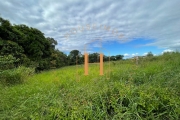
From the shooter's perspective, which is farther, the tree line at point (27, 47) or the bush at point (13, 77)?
the tree line at point (27, 47)

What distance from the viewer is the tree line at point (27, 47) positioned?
5.85m

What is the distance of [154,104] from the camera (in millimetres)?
1419

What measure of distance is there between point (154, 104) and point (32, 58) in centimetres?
792

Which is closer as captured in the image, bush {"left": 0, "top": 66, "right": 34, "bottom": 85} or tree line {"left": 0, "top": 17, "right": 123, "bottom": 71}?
bush {"left": 0, "top": 66, "right": 34, "bottom": 85}

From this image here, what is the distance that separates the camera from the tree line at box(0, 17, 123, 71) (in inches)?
230

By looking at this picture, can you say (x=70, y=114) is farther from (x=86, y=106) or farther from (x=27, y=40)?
(x=27, y=40)

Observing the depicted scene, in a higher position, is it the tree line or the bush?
the tree line

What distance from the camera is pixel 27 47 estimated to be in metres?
7.63

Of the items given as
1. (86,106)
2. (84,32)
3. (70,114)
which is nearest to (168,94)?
(86,106)

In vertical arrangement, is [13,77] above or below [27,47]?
below


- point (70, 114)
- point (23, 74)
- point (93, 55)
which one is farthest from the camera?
point (23, 74)

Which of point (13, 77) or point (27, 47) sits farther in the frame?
point (27, 47)

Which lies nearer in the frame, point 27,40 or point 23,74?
point 23,74

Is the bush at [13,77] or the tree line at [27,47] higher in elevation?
the tree line at [27,47]
